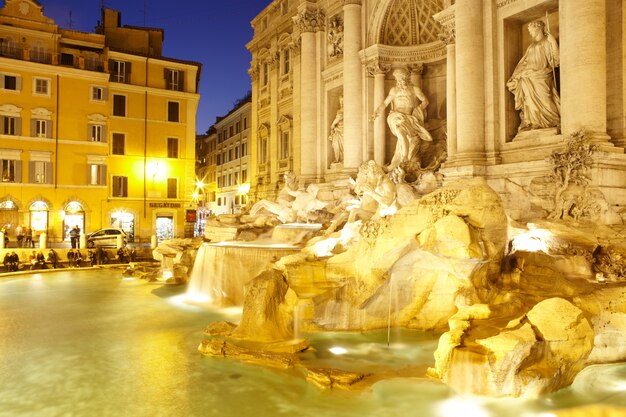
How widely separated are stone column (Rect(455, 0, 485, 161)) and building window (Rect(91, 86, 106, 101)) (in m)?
24.3

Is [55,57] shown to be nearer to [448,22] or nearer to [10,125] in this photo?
[10,125]

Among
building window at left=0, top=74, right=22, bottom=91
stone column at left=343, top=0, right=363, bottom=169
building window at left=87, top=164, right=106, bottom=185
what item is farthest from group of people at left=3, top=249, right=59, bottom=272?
building window at left=0, top=74, right=22, bottom=91

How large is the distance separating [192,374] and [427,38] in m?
14.1

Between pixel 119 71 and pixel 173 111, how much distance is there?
13.1 ft

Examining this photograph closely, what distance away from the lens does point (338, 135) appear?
1942cm

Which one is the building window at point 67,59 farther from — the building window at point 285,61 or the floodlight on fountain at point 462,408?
the floodlight on fountain at point 462,408

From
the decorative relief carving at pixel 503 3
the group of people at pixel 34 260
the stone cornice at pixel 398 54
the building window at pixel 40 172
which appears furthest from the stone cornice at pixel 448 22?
the building window at pixel 40 172

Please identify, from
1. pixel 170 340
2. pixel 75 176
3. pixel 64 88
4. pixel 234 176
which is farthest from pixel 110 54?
pixel 170 340

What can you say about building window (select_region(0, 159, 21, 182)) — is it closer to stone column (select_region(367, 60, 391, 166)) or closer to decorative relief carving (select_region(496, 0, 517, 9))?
stone column (select_region(367, 60, 391, 166))

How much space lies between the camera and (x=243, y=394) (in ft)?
20.8

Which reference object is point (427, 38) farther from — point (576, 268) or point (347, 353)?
point (347, 353)

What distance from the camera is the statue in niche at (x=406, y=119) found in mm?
15852

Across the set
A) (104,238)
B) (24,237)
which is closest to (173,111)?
(104,238)

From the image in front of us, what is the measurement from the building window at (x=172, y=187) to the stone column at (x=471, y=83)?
23.6m
